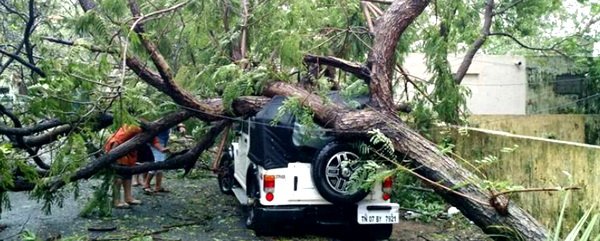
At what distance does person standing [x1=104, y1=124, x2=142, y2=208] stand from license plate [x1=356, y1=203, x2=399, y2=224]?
125 inches

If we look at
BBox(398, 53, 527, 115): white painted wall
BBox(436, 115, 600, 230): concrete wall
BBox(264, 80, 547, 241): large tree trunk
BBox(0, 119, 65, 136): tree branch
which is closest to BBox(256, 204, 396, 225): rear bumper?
BBox(264, 80, 547, 241): large tree trunk

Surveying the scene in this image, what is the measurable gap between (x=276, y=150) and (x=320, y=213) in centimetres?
94

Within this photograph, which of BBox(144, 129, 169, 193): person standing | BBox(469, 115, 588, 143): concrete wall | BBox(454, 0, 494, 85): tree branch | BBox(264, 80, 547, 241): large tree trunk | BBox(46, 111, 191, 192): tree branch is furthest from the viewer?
BBox(469, 115, 588, 143): concrete wall

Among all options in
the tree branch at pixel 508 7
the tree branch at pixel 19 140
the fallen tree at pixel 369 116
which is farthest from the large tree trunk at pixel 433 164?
the tree branch at pixel 508 7

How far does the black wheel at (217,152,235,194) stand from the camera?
10.1 metres

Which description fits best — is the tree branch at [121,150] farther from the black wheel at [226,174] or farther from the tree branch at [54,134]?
the black wheel at [226,174]

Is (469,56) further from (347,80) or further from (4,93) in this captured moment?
(4,93)

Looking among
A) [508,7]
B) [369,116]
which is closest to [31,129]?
[369,116]

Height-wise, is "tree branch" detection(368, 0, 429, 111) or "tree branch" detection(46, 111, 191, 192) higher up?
"tree branch" detection(368, 0, 429, 111)

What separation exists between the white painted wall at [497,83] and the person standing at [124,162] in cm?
1183

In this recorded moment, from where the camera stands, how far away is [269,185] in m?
7.21

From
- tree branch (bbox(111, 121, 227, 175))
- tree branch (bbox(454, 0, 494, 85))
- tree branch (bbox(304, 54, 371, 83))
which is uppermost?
tree branch (bbox(454, 0, 494, 85))

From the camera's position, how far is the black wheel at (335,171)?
7.04m

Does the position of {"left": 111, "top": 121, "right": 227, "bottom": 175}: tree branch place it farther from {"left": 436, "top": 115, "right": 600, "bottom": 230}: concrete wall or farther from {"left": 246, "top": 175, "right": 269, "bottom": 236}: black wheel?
{"left": 436, "top": 115, "right": 600, "bottom": 230}: concrete wall
